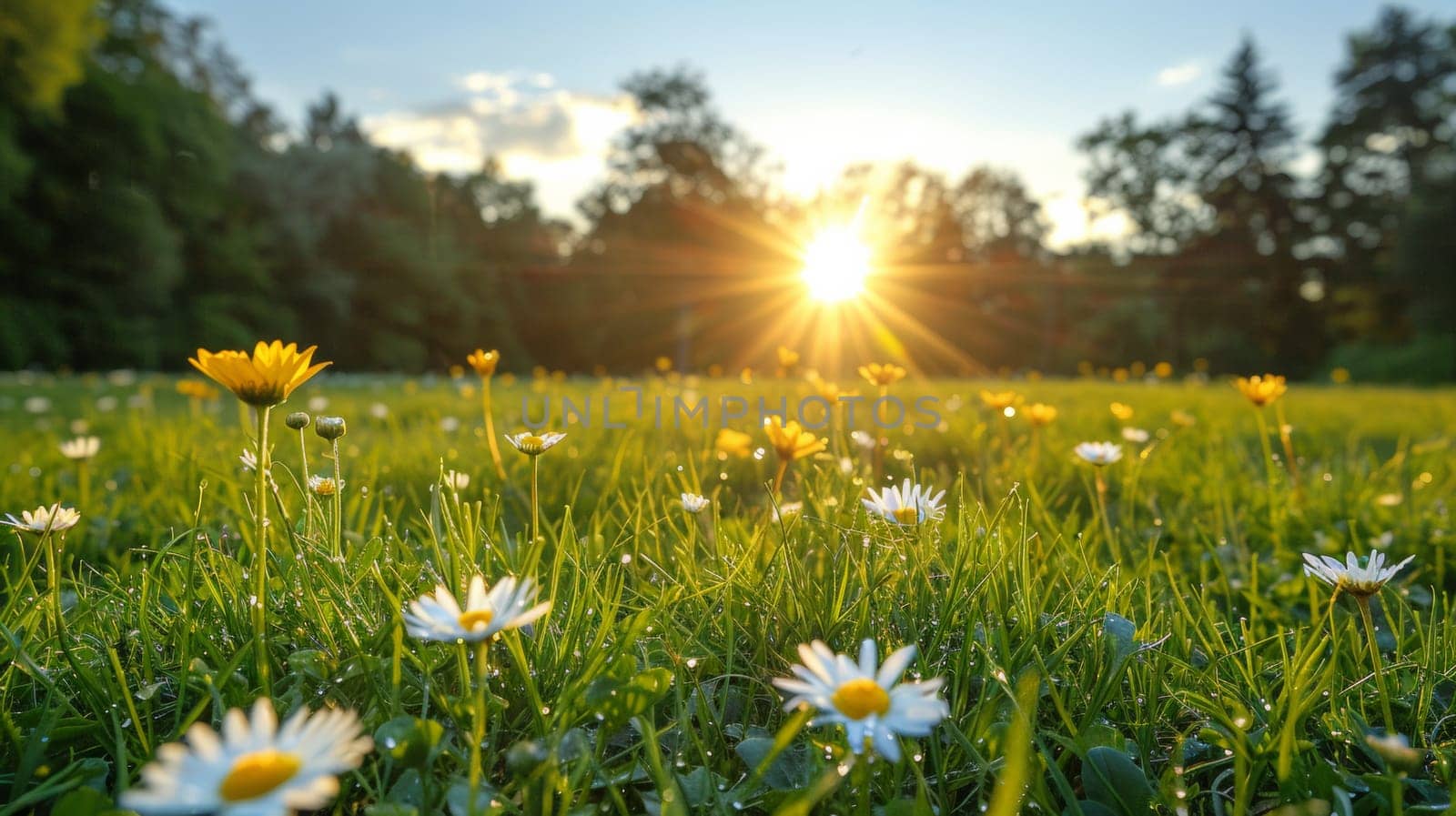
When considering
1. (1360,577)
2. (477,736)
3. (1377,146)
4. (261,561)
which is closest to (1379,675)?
(1360,577)

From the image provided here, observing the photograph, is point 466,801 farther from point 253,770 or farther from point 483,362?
point 483,362

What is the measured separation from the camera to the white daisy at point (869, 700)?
2.13 feet

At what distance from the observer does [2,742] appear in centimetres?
93

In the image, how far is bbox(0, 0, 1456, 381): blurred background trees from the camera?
66.8 ft

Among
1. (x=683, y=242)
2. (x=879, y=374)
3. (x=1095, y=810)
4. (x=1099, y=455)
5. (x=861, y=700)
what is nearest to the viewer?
(x=861, y=700)

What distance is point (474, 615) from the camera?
77cm

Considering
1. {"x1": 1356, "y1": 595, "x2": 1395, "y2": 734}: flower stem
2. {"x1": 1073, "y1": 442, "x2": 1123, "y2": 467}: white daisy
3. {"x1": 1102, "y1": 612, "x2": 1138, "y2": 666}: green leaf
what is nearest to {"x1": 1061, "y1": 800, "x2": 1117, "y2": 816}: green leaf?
{"x1": 1102, "y1": 612, "x2": 1138, "y2": 666}: green leaf

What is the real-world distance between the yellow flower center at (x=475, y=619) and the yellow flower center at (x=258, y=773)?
199 millimetres

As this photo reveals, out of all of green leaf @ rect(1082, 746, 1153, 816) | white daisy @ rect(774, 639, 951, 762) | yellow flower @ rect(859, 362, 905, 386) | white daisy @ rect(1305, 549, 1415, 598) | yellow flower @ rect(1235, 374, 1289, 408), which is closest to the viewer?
white daisy @ rect(774, 639, 951, 762)

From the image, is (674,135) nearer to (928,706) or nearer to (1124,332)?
(1124,332)

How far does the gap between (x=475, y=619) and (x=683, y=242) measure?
3171cm

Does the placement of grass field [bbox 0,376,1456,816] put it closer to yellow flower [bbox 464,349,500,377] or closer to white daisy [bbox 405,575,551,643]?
white daisy [bbox 405,575,551,643]

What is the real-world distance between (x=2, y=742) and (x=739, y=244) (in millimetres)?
31450

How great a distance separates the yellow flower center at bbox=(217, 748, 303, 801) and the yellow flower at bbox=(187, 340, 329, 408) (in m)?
0.43
